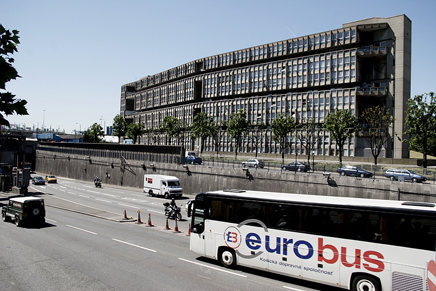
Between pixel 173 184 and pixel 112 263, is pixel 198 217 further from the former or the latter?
pixel 173 184

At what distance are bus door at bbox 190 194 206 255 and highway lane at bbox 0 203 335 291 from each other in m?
0.65

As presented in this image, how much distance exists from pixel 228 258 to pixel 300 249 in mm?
3356

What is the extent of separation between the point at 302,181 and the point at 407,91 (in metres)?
55.6

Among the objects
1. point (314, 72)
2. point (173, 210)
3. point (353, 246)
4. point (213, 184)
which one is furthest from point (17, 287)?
point (314, 72)

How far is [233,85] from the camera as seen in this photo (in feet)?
325

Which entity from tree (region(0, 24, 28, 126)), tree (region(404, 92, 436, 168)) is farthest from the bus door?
tree (region(404, 92, 436, 168))

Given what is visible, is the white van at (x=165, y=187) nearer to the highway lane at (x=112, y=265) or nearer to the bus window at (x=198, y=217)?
the highway lane at (x=112, y=265)

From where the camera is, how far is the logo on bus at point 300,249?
10141 millimetres

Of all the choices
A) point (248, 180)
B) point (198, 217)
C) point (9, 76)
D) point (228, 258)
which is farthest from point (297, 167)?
point (9, 76)

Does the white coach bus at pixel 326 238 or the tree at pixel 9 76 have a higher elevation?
the tree at pixel 9 76

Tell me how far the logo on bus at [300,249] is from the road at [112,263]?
1167 millimetres

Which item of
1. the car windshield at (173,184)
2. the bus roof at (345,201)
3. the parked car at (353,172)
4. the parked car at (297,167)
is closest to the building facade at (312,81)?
the parked car at (297,167)

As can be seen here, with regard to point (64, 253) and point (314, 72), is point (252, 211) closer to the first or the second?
point (64, 253)

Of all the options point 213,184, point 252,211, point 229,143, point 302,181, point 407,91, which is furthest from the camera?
point 229,143
